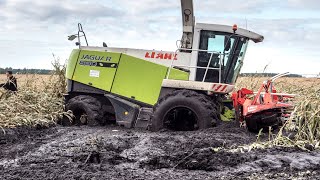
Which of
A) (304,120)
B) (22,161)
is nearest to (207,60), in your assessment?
(304,120)

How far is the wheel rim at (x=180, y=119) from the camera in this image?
10.5 meters

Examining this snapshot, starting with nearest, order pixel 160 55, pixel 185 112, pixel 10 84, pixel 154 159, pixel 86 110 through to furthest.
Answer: pixel 154 159 → pixel 185 112 → pixel 160 55 → pixel 86 110 → pixel 10 84

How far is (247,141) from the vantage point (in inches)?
333

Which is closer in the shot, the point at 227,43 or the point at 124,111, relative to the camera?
the point at 227,43

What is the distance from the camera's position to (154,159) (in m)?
7.07

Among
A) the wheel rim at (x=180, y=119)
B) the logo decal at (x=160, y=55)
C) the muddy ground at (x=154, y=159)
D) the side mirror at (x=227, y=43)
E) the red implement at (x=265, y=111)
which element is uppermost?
the side mirror at (x=227, y=43)

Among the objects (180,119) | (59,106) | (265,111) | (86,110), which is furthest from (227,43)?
(59,106)

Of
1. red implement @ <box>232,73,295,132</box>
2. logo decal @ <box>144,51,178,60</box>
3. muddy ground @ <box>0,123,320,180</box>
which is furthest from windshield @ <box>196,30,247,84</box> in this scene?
muddy ground @ <box>0,123,320,180</box>

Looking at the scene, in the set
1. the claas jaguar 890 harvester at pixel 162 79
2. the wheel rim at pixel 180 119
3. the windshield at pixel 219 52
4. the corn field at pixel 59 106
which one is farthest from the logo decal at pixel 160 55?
the corn field at pixel 59 106

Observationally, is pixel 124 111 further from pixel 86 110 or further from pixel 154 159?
pixel 154 159

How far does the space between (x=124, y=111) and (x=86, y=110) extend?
103 cm

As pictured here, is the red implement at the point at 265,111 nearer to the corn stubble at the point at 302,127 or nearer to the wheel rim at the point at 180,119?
the corn stubble at the point at 302,127

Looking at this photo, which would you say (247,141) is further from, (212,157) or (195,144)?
(212,157)

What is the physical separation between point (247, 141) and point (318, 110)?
4.23 feet
